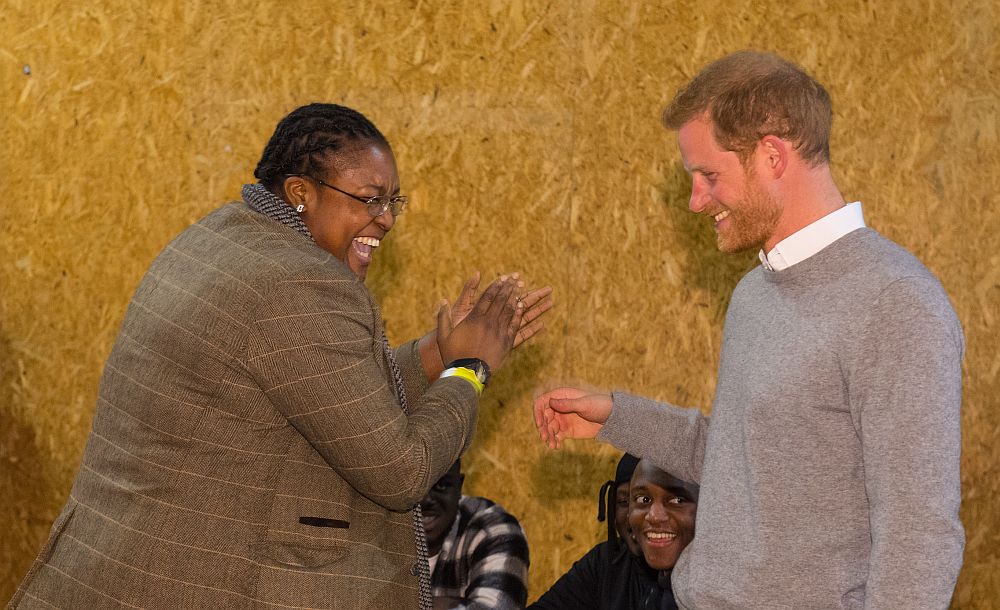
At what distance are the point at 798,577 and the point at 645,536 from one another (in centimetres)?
160

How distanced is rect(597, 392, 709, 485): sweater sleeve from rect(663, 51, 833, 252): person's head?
0.49m

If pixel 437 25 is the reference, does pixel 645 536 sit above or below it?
below

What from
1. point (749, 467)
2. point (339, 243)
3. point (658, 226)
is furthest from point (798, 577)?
point (658, 226)

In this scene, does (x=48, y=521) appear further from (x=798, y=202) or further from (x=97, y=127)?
(x=798, y=202)

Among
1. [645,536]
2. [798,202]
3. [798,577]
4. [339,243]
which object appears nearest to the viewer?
[798,577]

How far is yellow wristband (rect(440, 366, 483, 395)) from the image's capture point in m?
2.53

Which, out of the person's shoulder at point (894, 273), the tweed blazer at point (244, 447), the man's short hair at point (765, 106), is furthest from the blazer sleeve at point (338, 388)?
the person's shoulder at point (894, 273)

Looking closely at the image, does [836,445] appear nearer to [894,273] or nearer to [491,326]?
[894,273]

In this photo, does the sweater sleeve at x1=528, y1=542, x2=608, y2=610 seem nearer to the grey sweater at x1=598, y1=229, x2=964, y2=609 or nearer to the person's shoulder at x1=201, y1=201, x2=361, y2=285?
the grey sweater at x1=598, y1=229, x2=964, y2=609

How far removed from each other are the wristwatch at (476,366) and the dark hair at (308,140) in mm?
542

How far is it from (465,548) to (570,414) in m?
1.40

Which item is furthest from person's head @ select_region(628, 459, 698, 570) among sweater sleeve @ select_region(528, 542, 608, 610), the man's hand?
the man's hand

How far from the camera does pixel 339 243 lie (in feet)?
8.49

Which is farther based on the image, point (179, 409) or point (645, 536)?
point (645, 536)
